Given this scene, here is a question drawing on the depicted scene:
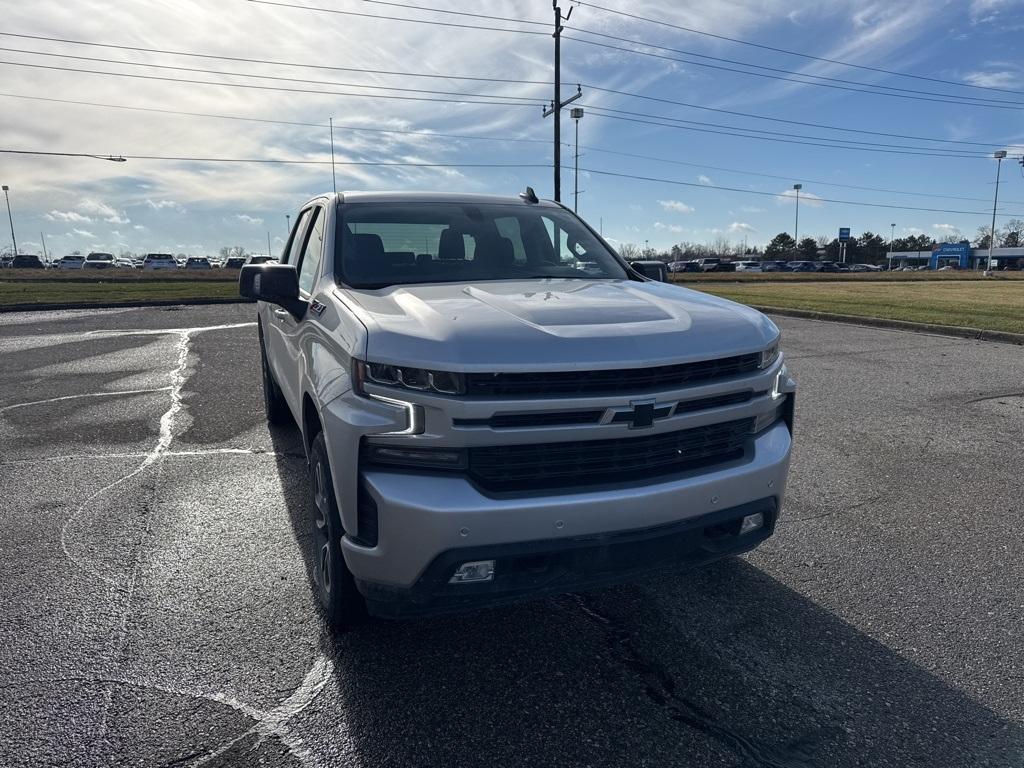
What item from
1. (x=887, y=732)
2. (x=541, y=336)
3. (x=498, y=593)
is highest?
(x=541, y=336)

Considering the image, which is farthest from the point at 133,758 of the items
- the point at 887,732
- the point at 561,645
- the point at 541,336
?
the point at 887,732

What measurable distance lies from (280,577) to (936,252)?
4969 inches

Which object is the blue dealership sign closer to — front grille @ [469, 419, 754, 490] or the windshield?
the windshield

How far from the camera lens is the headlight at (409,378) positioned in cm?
240

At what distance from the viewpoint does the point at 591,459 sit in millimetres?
2533

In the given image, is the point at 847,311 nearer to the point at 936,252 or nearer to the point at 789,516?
the point at 789,516

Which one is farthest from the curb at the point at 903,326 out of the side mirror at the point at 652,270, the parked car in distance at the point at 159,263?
the parked car in distance at the point at 159,263

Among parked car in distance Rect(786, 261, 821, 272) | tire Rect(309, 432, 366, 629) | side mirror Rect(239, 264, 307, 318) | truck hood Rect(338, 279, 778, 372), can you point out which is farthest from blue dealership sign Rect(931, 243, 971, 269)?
tire Rect(309, 432, 366, 629)

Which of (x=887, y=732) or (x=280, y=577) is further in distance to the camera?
(x=280, y=577)

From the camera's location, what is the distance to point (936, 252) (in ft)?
358

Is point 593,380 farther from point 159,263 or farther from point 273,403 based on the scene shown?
point 159,263

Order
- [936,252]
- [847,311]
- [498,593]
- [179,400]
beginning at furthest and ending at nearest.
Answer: [936,252] → [847,311] → [179,400] → [498,593]

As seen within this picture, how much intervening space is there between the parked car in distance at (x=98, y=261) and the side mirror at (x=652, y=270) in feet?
240

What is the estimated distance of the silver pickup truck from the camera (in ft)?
7.82
